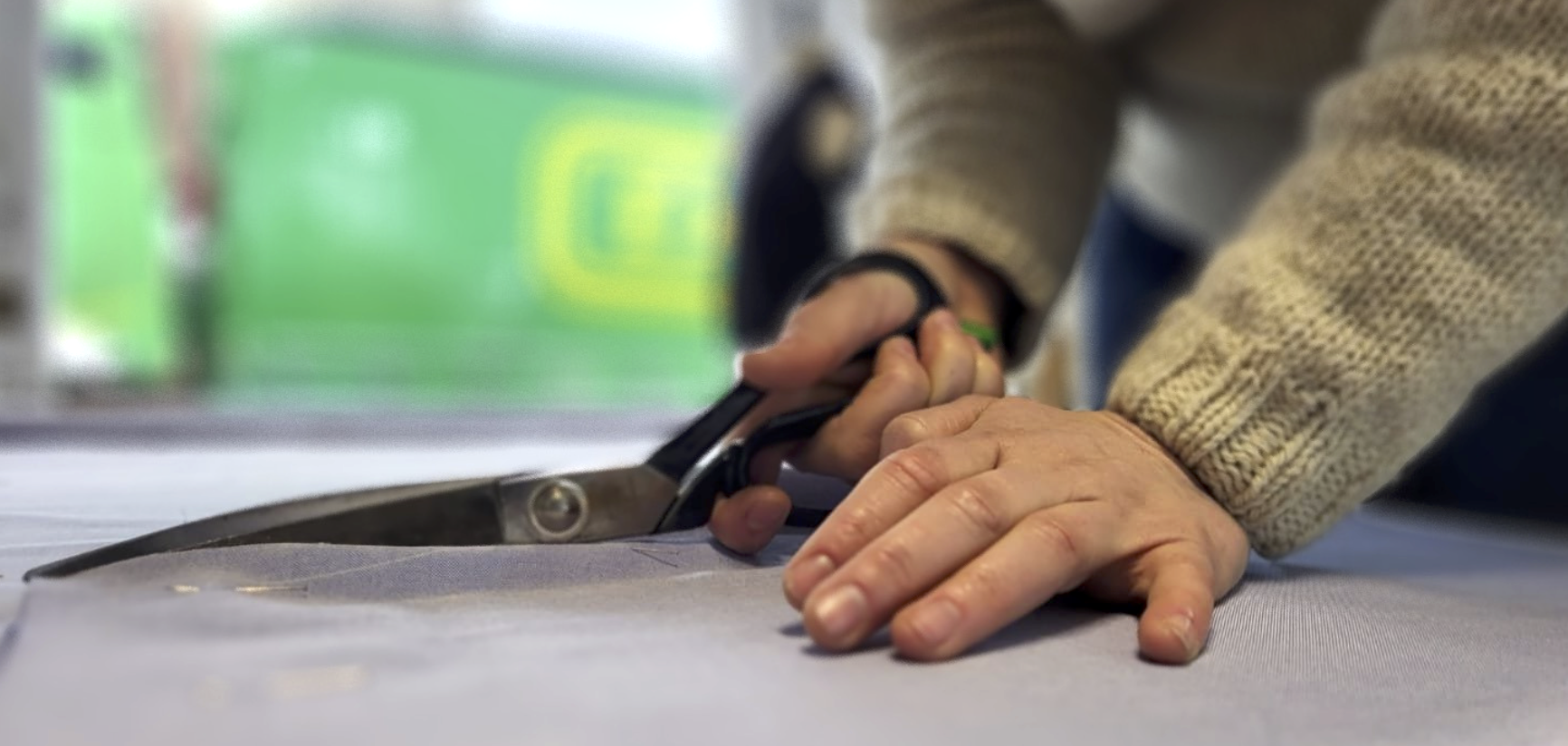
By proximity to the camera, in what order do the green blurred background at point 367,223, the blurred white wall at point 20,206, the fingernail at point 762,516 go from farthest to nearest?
the green blurred background at point 367,223 → the blurred white wall at point 20,206 → the fingernail at point 762,516

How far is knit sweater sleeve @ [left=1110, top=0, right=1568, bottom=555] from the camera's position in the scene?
19.3 inches

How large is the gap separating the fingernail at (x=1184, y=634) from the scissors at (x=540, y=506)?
170 mm

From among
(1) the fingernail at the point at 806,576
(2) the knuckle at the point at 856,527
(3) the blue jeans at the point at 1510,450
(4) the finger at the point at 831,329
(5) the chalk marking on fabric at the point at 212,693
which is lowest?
(3) the blue jeans at the point at 1510,450

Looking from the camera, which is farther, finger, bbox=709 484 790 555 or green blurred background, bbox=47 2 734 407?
green blurred background, bbox=47 2 734 407

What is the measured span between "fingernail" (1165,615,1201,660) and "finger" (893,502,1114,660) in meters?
0.04

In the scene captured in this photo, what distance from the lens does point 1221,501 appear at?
0.49 m

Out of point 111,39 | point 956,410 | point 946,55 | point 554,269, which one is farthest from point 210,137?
point 956,410

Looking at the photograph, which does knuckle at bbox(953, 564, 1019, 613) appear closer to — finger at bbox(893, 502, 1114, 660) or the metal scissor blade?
finger at bbox(893, 502, 1114, 660)

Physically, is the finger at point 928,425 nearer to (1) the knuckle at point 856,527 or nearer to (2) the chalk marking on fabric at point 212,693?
(1) the knuckle at point 856,527

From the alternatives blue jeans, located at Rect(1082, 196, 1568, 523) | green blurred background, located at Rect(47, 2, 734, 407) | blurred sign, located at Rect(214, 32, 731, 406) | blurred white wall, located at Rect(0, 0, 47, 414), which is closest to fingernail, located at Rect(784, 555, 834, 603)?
blue jeans, located at Rect(1082, 196, 1568, 523)

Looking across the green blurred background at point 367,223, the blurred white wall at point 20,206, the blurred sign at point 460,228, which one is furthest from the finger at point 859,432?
the blurred sign at point 460,228

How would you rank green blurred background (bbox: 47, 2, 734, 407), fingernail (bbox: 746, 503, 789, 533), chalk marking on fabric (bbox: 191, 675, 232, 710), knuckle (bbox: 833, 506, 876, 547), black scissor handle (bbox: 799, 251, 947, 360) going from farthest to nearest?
green blurred background (bbox: 47, 2, 734, 407) → black scissor handle (bbox: 799, 251, 947, 360) → fingernail (bbox: 746, 503, 789, 533) → knuckle (bbox: 833, 506, 876, 547) → chalk marking on fabric (bbox: 191, 675, 232, 710)

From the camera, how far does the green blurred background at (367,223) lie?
2.37 meters

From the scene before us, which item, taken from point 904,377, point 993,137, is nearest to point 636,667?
point 904,377
